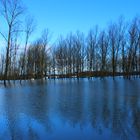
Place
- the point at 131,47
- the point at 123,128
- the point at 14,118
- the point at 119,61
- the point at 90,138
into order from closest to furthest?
the point at 90,138
the point at 123,128
the point at 14,118
the point at 131,47
the point at 119,61

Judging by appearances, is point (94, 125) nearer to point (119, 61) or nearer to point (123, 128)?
point (123, 128)

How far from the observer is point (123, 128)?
22.5 feet

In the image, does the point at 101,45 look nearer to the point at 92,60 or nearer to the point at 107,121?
the point at 92,60

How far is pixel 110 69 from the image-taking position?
221 feet

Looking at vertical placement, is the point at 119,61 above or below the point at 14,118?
above

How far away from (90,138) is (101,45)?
60.7 m

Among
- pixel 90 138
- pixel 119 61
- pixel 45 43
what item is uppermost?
pixel 45 43

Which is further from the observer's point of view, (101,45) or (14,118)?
(101,45)

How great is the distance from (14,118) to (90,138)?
337 cm

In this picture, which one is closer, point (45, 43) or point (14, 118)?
point (14, 118)

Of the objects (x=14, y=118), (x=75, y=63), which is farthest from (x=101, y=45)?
(x=14, y=118)

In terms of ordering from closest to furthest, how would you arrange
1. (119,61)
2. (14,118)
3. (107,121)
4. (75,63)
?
(107,121), (14,118), (119,61), (75,63)

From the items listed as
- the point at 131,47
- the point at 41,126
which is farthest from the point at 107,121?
the point at 131,47

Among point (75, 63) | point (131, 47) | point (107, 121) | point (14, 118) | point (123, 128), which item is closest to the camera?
point (123, 128)
